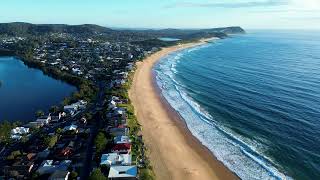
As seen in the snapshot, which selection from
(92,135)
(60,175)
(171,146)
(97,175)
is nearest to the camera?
(97,175)

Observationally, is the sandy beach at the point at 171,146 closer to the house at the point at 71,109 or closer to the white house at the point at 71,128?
the white house at the point at 71,128

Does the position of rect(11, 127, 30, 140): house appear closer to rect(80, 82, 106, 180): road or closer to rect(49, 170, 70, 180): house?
rect(80, 82, 106, 180): road

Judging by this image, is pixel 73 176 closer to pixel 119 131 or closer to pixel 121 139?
pixel 121 139

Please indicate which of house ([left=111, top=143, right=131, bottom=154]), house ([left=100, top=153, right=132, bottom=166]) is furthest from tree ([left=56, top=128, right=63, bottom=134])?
house ([left=100, top=153, right=132, bottom=166])

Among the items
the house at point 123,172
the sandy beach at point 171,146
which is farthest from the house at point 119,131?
the house at point 123,172

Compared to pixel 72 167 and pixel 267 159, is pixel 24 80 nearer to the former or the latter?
pixel 72 167

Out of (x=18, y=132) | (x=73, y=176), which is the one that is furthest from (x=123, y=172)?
(x=18, y=132)
